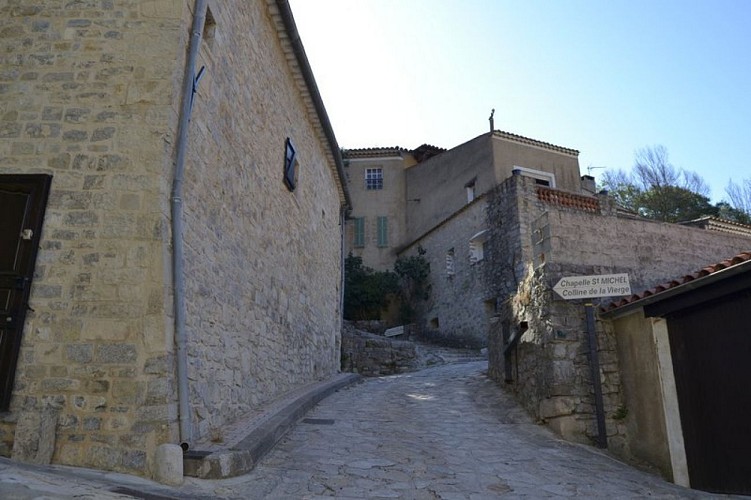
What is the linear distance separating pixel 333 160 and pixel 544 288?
6.69 m

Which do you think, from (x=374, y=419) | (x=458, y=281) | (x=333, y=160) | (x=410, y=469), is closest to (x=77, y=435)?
(x=410, y=469)

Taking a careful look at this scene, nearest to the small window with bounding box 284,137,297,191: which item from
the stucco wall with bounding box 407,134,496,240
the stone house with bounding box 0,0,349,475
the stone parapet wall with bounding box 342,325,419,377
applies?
the stone house with bounding box 0,0,349,475

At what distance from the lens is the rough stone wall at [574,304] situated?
6492 mm

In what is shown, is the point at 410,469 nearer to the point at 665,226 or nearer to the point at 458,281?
the point at 665,226

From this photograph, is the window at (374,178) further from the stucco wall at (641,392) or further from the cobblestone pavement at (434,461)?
the stucco wall at (641,392)

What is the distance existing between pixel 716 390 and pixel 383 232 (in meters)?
19.5

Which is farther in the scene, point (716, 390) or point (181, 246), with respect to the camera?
point (716, 390)

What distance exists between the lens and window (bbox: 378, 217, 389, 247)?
23953 mm

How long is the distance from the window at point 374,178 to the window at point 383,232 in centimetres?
163

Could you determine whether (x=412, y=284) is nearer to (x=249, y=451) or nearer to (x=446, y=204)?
(x=446, y=204)

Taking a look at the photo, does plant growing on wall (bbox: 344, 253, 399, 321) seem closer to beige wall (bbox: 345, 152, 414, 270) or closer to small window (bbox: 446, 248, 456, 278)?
beige wall (bbox: 345, 152, 414, 270)

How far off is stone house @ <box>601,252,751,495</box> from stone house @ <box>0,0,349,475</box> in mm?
4489

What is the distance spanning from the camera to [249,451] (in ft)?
15.5

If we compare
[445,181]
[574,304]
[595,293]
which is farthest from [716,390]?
[445,181]
